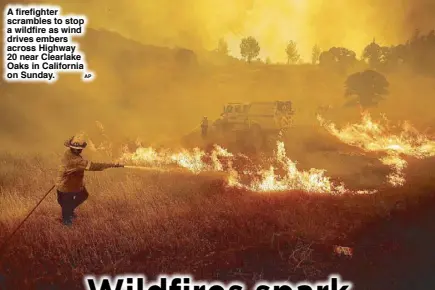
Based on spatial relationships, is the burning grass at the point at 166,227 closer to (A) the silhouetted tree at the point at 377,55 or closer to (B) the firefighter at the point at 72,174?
(B) the firefighter at the point at 72,174

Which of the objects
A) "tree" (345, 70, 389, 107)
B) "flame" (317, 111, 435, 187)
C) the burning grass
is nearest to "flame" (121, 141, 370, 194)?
the burning grass

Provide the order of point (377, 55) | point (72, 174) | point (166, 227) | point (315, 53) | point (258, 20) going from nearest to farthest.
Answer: point (72, 174) → point (166, 227) → point (258, 20) → point (377, 55) → point (315, 53)

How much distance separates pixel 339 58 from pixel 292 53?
2.59 metres

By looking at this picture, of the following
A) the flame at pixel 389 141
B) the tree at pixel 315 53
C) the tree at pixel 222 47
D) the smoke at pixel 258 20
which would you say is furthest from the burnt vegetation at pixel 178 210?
the tree at pixel 315 53

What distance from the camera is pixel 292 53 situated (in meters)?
20.1

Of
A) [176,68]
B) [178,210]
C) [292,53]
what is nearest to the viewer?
[178,210]

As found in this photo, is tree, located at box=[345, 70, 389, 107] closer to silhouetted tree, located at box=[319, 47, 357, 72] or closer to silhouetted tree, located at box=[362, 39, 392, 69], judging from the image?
silhouetted tree, located at box=[362, 39, 392, 69]

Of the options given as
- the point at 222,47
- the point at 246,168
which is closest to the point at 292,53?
the point at 222,47

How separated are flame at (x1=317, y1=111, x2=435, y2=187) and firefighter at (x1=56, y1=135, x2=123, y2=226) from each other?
8777 millimetres

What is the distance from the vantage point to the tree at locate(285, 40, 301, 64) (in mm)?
19438

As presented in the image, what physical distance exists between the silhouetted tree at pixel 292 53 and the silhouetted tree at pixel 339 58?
1.51 meters

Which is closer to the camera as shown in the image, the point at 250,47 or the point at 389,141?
the point at 389,141

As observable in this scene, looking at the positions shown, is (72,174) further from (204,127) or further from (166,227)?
(204,127)

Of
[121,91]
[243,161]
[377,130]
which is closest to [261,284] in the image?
[243,161]
